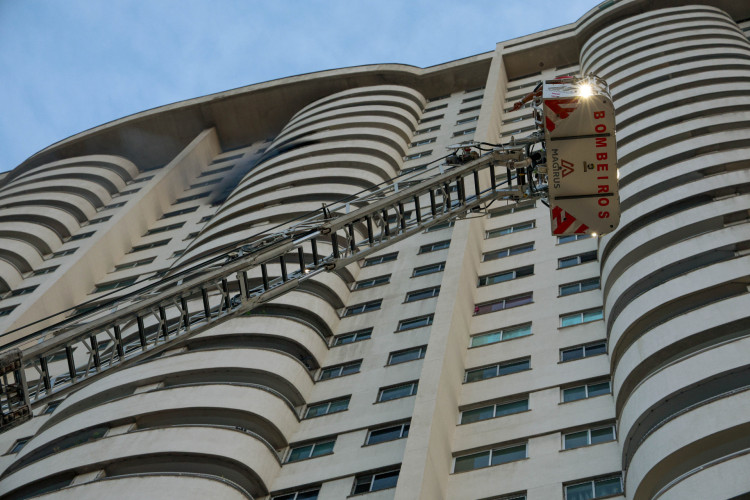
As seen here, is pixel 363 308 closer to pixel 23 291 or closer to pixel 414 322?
pixel 414 322

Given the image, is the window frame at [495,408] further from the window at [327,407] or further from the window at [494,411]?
the window at [327,407]

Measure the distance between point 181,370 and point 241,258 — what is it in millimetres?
13344

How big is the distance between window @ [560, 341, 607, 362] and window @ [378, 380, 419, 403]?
494 centimetres

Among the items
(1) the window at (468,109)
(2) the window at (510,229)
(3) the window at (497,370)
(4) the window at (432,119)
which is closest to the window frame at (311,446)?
(3) the window at (497,370)

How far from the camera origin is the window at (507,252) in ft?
131

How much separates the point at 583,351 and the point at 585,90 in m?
13.7

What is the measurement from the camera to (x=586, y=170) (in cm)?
2000

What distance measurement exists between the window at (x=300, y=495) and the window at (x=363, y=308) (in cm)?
1081

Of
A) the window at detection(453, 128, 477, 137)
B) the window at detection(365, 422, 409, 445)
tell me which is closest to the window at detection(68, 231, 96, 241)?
the window at detection(453, 128, 477, 137)

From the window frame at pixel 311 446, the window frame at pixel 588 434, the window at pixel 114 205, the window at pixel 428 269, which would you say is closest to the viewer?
the window frame at pixel 588 434

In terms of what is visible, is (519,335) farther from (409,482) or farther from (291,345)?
(409,482)

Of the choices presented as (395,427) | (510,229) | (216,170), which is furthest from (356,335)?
(216,170)

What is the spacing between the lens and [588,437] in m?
27.7

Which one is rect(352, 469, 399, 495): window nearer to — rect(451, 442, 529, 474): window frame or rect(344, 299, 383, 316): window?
rect(451, 442, 529, 474): window frame
